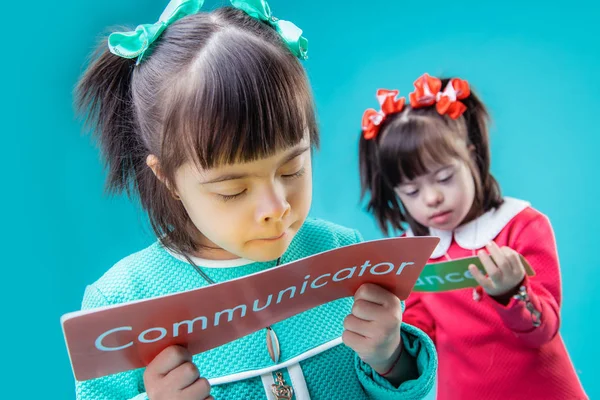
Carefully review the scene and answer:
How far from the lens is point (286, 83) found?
769mm

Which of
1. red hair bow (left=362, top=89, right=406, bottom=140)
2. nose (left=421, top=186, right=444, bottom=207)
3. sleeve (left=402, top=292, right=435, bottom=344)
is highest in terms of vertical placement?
red hair bow (left=362, top=89, right=406, bottom=140)


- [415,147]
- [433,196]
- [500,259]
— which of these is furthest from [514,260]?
[415,147]

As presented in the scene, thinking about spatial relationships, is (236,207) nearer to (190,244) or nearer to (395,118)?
(190,244)

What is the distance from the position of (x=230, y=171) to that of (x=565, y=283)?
1426 millimetres

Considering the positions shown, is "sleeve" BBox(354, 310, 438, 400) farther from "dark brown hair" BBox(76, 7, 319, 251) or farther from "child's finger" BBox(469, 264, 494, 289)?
"child's finger" BBox(469, 264, 494, 289)

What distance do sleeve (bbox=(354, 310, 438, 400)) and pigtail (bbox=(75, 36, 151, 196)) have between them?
404 mm

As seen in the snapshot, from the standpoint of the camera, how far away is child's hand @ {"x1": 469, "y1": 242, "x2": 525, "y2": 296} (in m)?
1.36

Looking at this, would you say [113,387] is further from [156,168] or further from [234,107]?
[234,107]

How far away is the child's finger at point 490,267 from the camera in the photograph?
1.34 meters

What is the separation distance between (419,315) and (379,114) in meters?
0.49

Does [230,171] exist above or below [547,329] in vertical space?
above

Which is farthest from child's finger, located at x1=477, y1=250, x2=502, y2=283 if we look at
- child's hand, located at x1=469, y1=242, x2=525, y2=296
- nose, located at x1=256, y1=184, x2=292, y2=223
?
nose, located at x1=256, y1=184, x2=292, y2=223

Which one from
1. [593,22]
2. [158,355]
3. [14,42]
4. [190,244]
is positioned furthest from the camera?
[593,22]

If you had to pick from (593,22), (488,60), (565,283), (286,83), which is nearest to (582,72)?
(593,22)
